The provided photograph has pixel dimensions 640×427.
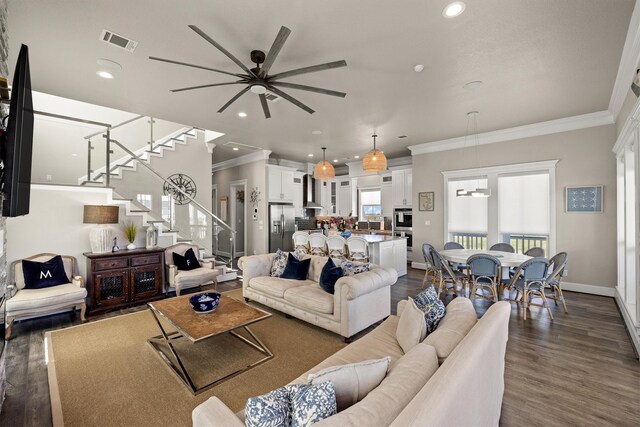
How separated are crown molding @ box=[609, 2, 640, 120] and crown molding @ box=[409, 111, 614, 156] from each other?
1.43 feet

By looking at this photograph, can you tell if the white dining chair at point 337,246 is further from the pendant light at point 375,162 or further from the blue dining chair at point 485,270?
the blue dining chair at point 485,270

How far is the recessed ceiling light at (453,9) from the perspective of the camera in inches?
86.8

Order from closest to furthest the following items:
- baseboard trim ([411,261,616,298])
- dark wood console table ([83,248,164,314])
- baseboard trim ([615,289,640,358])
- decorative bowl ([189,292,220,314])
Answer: decorative bowl ([189,292,220,314])
baseboard trim ([615,289,640,358])
dark wood console table ([83,248,164,314])
baseboard trim ([411,261,616,298])

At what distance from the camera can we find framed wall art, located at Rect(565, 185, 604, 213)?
4.70 m

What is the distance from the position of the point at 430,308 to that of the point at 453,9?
2433 mm

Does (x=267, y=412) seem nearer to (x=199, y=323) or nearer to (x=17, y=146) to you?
(x=199, y=323)

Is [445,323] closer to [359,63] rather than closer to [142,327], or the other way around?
[359,63]

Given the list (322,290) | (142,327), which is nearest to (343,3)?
(322,290)

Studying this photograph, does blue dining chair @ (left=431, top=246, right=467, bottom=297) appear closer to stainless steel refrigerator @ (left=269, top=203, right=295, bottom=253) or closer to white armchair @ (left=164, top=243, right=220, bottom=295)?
white armchair @ (left=164, top=243, right=220, bottom=295)

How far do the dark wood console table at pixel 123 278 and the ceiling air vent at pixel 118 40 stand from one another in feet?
9.60

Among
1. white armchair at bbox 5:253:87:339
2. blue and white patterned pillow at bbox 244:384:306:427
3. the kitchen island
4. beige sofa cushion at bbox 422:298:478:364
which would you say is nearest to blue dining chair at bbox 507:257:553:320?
beige sofa cushion at bbox 422:298:478:364

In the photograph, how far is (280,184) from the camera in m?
8.24

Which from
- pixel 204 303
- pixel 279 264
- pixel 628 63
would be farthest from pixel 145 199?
pixel 628 63

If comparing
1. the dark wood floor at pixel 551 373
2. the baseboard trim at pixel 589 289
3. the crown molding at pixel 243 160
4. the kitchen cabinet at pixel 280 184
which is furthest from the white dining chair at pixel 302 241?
the baseboard trim at pixel 589 289
